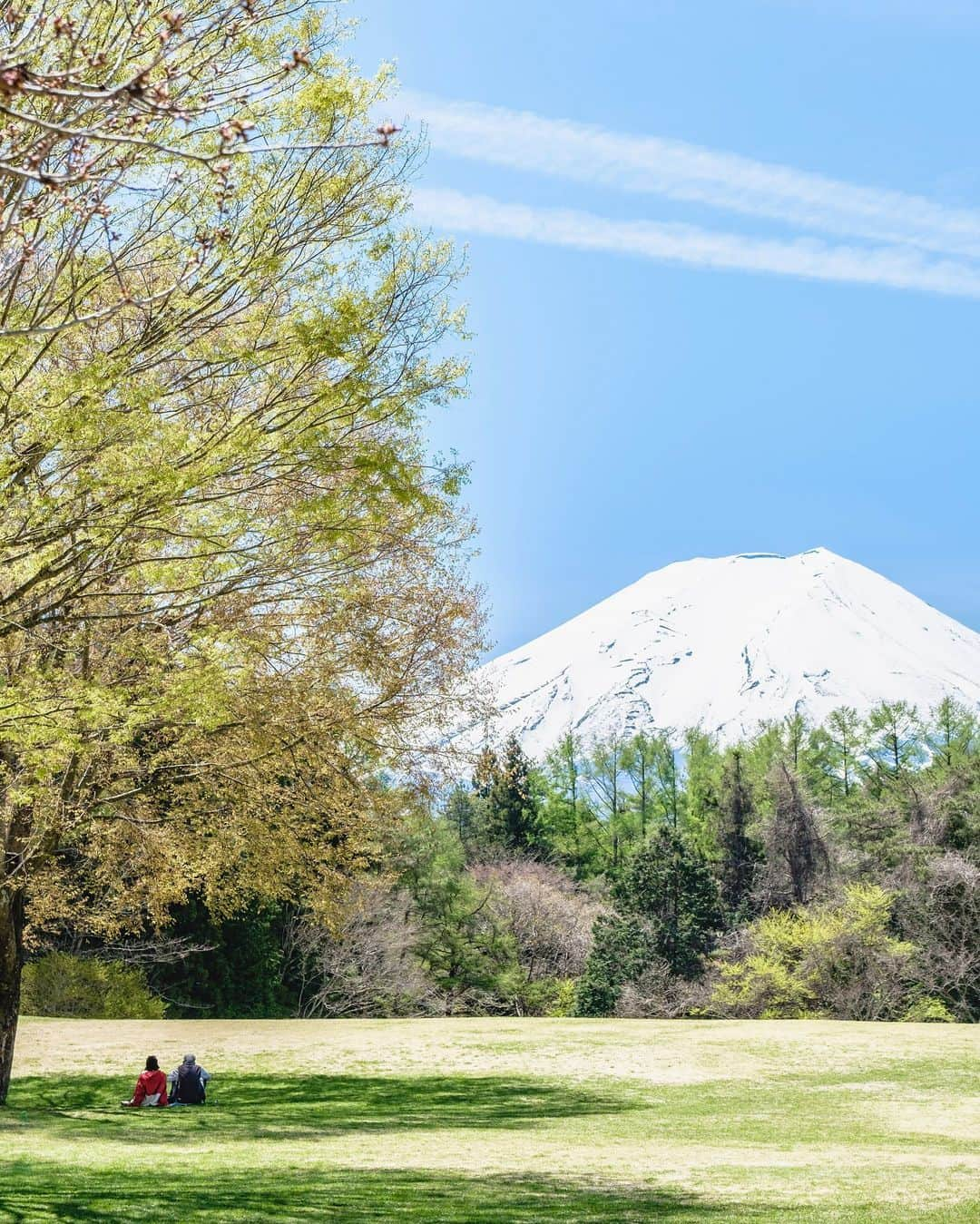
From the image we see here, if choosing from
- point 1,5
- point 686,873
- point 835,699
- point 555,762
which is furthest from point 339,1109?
point 835,699

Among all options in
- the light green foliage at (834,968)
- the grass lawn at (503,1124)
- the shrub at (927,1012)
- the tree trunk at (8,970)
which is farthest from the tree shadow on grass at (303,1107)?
the shrub at (927,1012)

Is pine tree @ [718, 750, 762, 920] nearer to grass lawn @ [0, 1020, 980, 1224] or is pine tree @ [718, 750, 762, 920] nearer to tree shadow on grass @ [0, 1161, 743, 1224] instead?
grass lawn @ [0, 1020, 980, 1224]

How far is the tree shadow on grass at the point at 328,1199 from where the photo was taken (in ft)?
23.1

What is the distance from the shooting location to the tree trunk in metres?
12.5

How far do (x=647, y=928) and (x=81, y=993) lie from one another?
1864cm

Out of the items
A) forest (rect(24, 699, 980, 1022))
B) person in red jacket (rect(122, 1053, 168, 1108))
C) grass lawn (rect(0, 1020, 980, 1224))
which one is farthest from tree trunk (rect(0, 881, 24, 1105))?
forest (rect(24, 699, 980, 1022))

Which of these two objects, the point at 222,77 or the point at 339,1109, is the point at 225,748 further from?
the point at 222,77

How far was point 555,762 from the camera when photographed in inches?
2453

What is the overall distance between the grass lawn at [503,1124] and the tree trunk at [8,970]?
0.54m

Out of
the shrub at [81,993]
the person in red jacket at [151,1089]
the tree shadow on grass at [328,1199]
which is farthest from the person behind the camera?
the shrub at [81,993]

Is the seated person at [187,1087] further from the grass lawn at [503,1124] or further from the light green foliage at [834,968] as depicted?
the light green foliage at [834,968]

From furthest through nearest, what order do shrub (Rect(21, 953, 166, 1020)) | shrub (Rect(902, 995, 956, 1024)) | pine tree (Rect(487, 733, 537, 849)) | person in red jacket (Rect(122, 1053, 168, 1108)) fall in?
pine tree (Rect(487, 733, 537, 849)) < shrub (Rect(902, 995, 956, 1024)) < shrub (Rect(21, 953, 166, 1020)) < person in red jacket (Rect(122, 1053, 168, 1108))

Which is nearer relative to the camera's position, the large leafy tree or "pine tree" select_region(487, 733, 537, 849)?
the large leafy tree

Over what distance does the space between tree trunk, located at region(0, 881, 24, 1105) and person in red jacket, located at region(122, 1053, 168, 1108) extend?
1.41m
